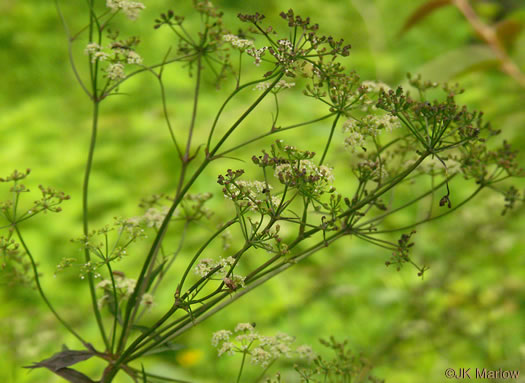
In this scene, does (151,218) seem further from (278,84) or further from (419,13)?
(419,13)

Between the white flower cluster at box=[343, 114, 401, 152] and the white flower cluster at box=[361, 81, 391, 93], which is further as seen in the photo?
the white flower cluster at box=[361, 81, 391, 93]

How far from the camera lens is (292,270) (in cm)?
249

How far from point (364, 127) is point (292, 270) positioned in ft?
5.74

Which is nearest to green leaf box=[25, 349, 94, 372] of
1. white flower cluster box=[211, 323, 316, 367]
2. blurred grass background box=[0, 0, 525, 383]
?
white flower cluster box=[211, 323, 316, 367]

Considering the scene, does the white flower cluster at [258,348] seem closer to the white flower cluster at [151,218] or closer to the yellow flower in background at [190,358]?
the white flower cluster at [151,218]

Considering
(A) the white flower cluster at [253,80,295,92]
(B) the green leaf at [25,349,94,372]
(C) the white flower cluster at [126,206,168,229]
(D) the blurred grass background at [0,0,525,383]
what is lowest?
(B) the green leaf at [25,349,94,372]

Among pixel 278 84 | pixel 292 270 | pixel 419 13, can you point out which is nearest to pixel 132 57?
pixel 278 84

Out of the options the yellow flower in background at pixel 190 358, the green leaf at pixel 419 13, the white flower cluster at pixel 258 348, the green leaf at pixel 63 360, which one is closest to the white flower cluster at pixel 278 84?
the white flower cluster at pixel 258 348

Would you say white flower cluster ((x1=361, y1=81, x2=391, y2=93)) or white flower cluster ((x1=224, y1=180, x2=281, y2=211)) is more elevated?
white flower cluster ((x1=361, y1=81, x2=391, y2=93))

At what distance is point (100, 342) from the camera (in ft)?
7.02

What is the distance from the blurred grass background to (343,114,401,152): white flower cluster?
696 millimetres

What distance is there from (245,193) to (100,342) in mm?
1649

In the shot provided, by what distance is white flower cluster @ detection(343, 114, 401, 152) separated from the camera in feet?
2.56

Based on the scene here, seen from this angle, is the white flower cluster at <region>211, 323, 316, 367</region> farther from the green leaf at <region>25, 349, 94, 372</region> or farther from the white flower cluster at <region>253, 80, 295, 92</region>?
the white flower cluster at <region>253, 80, 295, 92</region>
